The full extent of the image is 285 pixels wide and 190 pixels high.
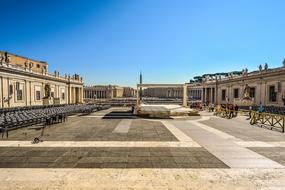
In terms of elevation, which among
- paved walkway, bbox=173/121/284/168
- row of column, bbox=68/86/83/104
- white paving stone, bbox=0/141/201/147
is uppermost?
row of column, bbox=68/86/83/104

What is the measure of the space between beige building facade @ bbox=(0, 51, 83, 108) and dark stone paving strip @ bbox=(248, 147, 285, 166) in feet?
94.7

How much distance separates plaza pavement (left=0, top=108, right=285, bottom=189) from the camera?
4.81 m

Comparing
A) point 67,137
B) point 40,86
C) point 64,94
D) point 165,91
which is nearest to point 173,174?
point 67,137

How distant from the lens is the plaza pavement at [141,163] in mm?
4812

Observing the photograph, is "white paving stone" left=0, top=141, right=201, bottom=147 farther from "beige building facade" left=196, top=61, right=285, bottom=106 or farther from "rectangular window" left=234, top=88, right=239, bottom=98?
"rectangular window" left=234, top=88, right=239, bottom=98

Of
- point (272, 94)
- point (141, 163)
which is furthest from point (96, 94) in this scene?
point (141, 163)

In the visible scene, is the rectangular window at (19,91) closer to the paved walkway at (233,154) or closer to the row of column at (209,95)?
the paved walkway at (233,154)

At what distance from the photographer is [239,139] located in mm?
9727

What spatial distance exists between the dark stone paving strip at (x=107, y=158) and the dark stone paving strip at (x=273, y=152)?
238 cm

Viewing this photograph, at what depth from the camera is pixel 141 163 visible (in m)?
6.19

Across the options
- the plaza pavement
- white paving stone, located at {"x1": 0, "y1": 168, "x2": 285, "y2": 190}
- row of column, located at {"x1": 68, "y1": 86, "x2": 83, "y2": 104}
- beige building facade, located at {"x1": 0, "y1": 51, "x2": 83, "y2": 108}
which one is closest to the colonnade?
row of column, located at {"x1": 68, "y1": 86, "x2": 83, "y2": 104}

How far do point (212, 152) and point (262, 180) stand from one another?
2.45 metres

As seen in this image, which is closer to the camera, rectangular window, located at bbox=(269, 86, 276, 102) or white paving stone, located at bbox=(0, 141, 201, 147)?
white paving stone, located at bbox=(0, 141, 201, 147)

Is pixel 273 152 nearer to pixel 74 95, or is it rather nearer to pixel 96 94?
pixel 74 95
